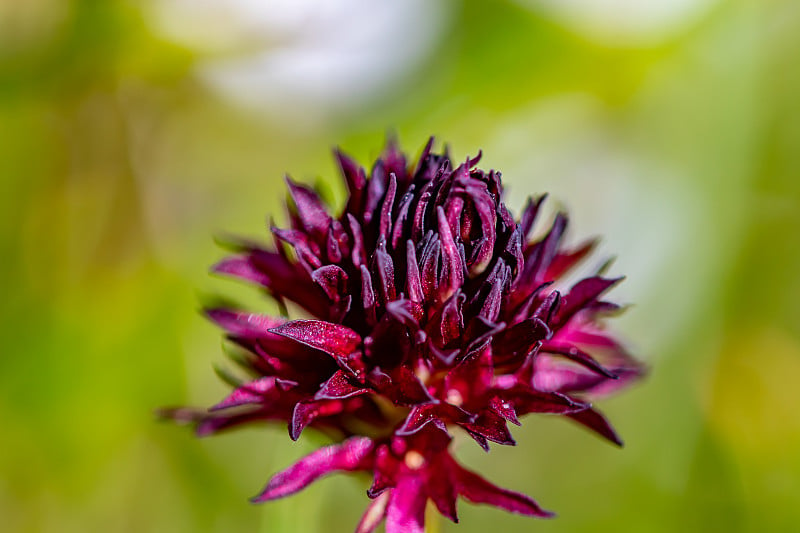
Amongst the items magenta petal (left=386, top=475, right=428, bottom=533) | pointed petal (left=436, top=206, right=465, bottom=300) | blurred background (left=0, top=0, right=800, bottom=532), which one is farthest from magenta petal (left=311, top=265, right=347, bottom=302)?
blurred background (left=0, top=0, right=800, bottom=532)

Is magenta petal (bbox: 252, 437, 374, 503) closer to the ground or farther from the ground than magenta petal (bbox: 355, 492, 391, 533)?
farther from the ground

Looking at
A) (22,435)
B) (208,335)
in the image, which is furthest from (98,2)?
(22,435)

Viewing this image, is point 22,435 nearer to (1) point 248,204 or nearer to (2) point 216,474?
(2) point 216,474

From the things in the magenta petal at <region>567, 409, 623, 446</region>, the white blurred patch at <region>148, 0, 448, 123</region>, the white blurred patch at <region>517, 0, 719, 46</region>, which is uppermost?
the white blurred patch at <region>517, 0, 719, 46</region>

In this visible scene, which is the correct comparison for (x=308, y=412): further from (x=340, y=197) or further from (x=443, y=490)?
(x=340, y=197)

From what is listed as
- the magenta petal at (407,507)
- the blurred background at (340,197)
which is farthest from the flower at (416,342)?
→ the blurred background at (340,197)

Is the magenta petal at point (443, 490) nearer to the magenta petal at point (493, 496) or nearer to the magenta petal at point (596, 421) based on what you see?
the magenta petal at point (493, 496)

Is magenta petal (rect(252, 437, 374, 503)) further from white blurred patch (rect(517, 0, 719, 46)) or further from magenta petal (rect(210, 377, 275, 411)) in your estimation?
white blurred patch (rect(517, 0, 719, 46))
